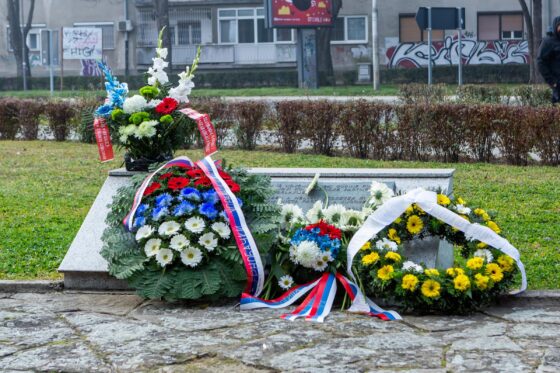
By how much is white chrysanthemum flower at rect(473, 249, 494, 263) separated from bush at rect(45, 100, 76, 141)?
1308 cm

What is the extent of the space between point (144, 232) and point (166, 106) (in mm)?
1311

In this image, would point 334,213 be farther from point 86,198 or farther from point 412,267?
point 86,198

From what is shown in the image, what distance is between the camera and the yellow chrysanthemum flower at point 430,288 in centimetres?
658

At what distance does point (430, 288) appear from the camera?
662cm

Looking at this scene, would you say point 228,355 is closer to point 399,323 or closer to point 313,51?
point 399,323

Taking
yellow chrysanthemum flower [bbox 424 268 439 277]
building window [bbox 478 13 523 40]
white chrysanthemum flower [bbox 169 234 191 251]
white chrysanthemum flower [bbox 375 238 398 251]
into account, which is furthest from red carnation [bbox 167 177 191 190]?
building window [bbox 478 13 523 40]

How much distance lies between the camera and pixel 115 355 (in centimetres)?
589

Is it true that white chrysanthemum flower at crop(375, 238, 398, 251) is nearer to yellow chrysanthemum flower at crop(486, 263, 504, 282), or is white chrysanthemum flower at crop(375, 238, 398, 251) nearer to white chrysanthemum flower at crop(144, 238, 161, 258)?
yellow chrysanthemum flower at crop(486, 263, 504, 282)

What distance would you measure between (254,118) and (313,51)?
21612 mm

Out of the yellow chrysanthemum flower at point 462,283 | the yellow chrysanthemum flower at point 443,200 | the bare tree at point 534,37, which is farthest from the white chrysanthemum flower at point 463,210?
the bare tree at point 534,37

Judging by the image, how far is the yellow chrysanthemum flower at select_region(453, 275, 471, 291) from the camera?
6.57 metres

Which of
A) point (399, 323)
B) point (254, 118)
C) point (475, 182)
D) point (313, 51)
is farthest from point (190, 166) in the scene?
point (313, 51)

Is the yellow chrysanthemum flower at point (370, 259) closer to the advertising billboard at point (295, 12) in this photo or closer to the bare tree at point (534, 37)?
the advertising billboard at point (295, 12)

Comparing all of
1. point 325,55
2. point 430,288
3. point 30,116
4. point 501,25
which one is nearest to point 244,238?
point 430,288
